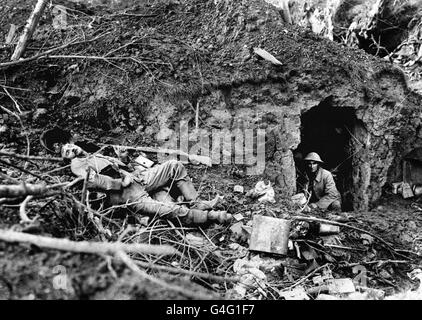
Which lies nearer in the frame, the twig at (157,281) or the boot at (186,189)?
the twig at (157,281)

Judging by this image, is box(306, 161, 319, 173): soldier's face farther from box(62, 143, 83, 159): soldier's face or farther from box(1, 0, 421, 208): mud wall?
box(62, 143, 83, 159): soldier's face

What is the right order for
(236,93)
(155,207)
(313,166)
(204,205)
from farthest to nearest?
(313,166) < (236,93) < (204,205) < (155,207)

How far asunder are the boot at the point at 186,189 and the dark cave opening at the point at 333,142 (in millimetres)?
2334

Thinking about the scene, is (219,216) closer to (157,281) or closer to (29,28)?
(157,281)

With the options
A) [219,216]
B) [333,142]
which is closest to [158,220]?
[219,216]

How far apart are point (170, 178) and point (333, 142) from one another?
3332mm

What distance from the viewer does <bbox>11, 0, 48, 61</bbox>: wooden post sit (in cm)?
555

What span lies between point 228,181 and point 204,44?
7.82 ft

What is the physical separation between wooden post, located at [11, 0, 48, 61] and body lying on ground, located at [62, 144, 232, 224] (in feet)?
6.97

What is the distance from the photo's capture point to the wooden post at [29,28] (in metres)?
5.55

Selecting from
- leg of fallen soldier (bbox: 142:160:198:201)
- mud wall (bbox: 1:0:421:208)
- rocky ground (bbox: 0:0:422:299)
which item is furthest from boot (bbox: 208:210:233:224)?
mud wall (bbox: 1:0:421:208)

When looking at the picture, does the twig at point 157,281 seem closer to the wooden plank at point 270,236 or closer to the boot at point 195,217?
the wooden plank at point 270,236

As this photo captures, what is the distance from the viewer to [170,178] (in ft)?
15.8

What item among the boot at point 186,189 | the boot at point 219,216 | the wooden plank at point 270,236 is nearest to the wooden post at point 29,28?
the boot at point 186,189
